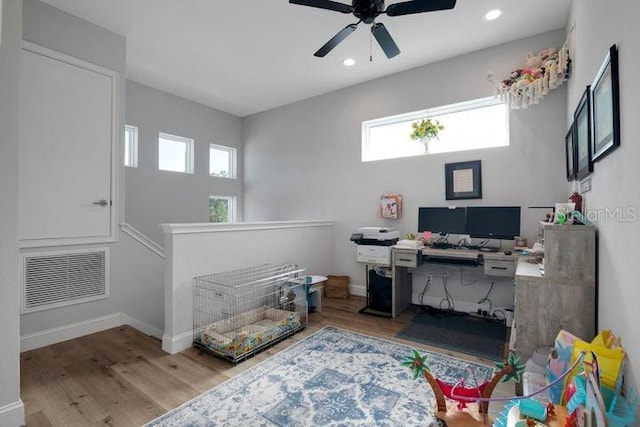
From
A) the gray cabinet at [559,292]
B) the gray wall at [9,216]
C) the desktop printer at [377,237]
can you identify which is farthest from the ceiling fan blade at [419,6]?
the gray wall at [9,216]

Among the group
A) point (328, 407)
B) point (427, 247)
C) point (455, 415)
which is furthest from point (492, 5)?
point (328, 407)

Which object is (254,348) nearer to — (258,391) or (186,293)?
(258,391)

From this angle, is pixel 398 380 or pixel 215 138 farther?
pixel 215 138

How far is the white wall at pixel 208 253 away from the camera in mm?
2590

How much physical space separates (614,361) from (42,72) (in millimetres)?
4382

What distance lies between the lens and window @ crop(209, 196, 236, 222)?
5441 mm

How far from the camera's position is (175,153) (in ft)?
16.1

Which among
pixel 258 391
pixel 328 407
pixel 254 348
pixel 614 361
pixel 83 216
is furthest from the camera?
pixel 83 216

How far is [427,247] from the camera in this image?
11.1 ft

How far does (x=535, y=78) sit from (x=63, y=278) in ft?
15.9

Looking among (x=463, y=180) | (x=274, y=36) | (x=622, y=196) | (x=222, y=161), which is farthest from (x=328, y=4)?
(x=222, y=161)

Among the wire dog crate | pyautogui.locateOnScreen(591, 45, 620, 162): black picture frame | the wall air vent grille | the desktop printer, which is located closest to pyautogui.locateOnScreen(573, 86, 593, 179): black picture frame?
pyautogui.locateOnScreen(591, 45, 620, 162): black picture frame

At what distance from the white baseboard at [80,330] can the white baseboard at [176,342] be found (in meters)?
0.55

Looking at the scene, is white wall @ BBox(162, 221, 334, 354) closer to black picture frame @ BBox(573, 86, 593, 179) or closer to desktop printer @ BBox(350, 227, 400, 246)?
desktop printer @ BBox(350, 227, 400, 246)
